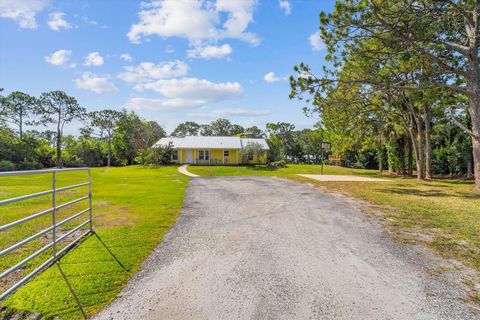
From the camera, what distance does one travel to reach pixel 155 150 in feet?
103

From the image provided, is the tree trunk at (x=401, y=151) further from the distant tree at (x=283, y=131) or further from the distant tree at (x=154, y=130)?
the distant tree at (x=154, y=130)

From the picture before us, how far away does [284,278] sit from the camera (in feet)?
11.9

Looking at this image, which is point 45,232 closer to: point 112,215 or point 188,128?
point 112,215

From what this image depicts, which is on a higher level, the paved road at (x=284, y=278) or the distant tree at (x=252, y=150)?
the distant tree at (x=252, y=150)

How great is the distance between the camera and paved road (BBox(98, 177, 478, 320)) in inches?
114

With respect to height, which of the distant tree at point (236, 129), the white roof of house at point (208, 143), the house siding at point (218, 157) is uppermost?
the distant tree at point (236, 129)

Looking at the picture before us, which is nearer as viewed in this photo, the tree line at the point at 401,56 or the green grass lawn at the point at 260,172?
the tree line at the point at 401,56

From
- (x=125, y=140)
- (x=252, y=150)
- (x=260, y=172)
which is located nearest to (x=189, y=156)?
(x=252, y=150)

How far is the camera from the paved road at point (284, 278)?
9.52 ft

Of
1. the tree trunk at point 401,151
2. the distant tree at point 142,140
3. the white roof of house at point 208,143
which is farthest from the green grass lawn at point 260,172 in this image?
the distant tree at point 142,140

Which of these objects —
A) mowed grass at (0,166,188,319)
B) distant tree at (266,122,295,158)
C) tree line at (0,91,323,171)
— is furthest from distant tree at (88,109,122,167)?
mowed grass at (0,166,188,319)

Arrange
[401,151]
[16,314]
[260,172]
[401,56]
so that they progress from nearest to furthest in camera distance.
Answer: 1. [16,314]
2. [401,56]
3. [401,151]
4. [260,172]

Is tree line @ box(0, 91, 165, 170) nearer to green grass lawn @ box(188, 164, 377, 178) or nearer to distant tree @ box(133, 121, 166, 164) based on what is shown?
distant tree @ box(133, 121, 166, 164)

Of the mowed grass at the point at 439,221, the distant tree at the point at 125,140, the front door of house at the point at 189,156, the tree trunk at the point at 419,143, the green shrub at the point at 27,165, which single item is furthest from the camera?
the distant tree at the point at 125,140
